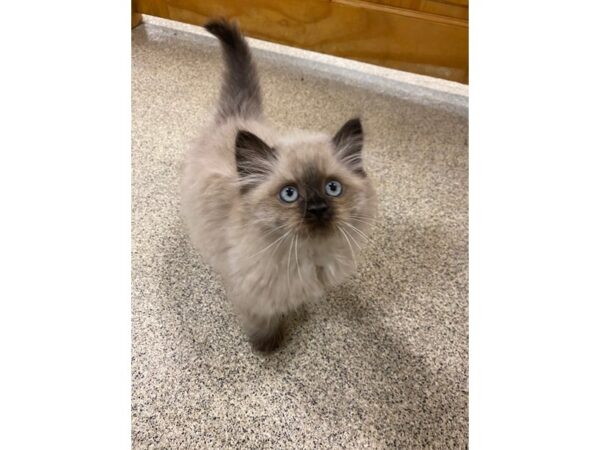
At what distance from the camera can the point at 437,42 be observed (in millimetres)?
1496

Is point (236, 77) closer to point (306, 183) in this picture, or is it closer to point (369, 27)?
point (306, 183)

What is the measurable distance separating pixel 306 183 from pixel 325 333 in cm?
47

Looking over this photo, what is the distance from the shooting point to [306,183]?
2.25 ft

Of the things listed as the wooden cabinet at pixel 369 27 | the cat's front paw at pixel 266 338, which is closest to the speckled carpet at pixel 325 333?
the cat's front paw at pixel 266 338

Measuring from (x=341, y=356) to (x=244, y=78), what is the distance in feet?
2.48

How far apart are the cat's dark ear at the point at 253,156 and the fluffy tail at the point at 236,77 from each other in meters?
0.34

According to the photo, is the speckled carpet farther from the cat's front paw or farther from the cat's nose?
the cat's nose

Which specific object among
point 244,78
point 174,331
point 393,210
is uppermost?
point 244,78

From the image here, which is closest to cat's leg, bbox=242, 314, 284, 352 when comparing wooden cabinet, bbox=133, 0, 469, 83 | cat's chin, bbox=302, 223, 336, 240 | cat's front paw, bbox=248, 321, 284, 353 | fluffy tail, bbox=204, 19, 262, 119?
cat's front paw, bbox=248, 321, 284, 353

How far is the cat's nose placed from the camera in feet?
2.16

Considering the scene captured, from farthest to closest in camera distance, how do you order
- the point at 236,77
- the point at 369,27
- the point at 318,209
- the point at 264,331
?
1. the point at 369,27
2. the point at 236,77
3. the point at 264,331
4. the point at 318,209

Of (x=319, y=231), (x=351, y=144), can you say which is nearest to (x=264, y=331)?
(x=319, y=231)

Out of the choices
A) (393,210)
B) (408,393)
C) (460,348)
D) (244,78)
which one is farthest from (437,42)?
(408,393)

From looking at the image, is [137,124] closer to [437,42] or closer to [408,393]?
[437,42]
